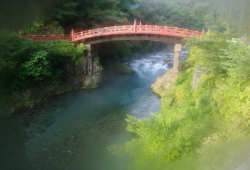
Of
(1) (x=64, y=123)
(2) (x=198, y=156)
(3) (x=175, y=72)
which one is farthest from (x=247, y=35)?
(1) (x=64, y=123)

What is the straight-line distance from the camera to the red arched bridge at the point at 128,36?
56.1 feet

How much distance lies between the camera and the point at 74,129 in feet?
40.5

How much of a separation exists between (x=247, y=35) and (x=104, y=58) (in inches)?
677

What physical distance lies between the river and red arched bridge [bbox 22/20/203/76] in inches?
184

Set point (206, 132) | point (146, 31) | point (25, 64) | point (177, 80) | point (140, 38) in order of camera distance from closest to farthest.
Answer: point (206, 132) → point (25, 64) → point (177, 80) → point (146, 31) → point (140, 38)

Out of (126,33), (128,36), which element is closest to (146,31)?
(126,33)

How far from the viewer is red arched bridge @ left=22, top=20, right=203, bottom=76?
56.1ft

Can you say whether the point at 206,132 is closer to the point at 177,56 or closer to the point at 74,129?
the point at 74,129

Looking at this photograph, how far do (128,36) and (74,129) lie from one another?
11.4 metres

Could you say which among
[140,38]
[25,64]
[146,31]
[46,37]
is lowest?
[25,64]

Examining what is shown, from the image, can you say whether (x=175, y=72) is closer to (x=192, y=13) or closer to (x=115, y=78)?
(x=115, y=78)

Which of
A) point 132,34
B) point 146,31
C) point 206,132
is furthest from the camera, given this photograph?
point 132,34

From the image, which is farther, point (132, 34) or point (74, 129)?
point (132, 34)

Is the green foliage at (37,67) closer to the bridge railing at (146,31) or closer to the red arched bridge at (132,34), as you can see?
the red arched bridge at (132,34)
